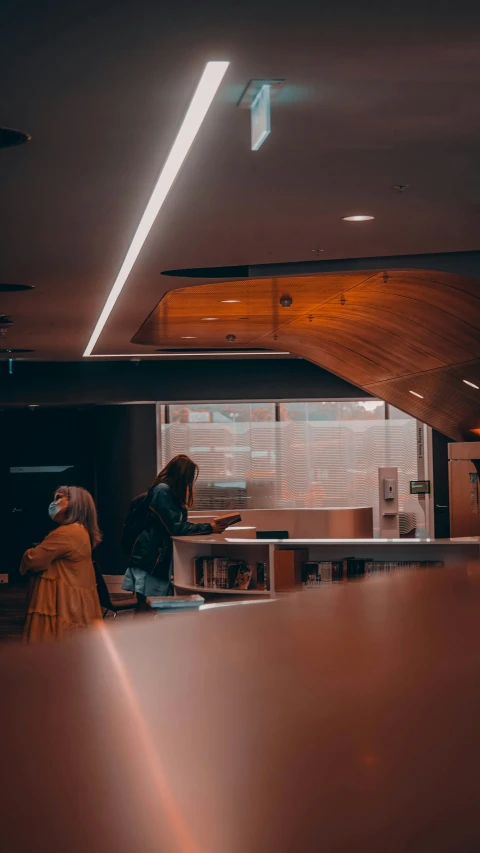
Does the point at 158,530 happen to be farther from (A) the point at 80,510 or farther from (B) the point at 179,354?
(B) the point at 179,354

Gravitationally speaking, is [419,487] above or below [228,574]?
above

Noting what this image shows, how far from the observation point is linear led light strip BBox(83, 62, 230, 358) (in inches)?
135

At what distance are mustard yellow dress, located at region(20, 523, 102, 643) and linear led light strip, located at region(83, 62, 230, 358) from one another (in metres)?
1.88

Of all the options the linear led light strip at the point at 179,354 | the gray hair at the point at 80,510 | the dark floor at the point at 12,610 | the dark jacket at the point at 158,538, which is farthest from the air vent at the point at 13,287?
the linear led light strip at the point at 179,354

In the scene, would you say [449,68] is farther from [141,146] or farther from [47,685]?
[47,685]

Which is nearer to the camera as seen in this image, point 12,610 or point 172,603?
point 172,603

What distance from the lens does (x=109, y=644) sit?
983mm

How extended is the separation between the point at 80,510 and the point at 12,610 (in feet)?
25.0

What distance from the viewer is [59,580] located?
6.08 m

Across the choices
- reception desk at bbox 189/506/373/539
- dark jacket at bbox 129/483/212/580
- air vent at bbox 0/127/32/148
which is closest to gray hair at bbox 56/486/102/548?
dark jacket at bbox 129/483/212/580

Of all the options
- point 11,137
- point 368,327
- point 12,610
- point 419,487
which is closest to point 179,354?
point 419,487

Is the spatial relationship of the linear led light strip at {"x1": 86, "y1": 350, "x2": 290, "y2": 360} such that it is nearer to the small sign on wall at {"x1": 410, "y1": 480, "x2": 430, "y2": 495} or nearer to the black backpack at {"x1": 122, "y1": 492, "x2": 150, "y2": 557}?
the small sign on wall at {"x1": 410, "y1": 480, "x2": 430, "y2": 495}

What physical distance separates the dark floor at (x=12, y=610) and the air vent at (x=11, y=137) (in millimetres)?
6602

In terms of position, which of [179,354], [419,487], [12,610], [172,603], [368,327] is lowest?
[12,610]
